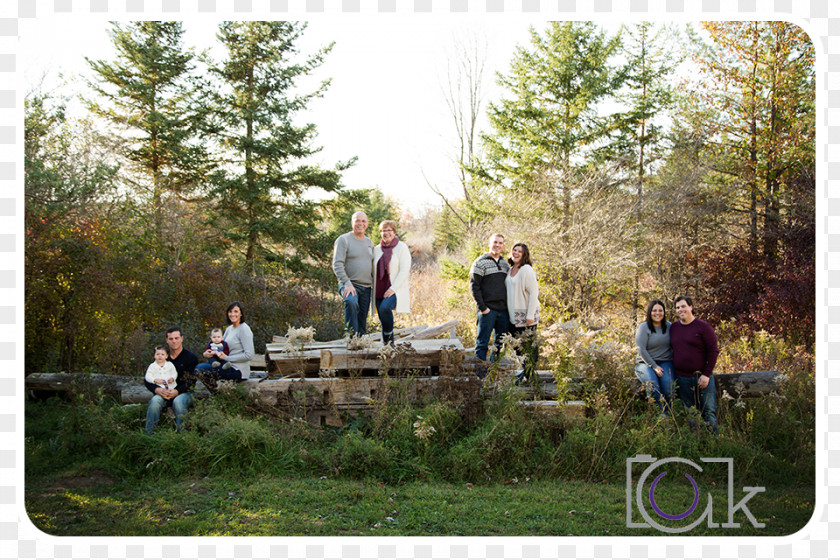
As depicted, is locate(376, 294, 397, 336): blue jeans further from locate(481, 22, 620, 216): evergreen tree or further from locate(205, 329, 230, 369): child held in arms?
locate(481, 22, 620, 216): evergreen tree

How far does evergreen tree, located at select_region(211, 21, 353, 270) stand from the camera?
1012 centimetres

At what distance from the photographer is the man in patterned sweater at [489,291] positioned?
637cm

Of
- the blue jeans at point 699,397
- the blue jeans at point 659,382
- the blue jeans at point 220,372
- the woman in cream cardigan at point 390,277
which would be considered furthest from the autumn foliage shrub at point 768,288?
the blue jeans at point 220,372

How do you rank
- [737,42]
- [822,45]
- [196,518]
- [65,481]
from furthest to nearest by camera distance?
[737,42] → [65,481] → [822,45] → [196,518]

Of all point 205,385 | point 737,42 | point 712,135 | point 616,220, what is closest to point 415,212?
point 616,220

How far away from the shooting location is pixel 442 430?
516 cm

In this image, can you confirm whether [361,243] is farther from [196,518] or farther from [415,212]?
[415,212]

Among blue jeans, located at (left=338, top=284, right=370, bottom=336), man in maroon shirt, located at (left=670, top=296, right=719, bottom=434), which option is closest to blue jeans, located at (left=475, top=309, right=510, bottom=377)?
blue jeans, located at (left=338, top=284, right=370, bottom=336)

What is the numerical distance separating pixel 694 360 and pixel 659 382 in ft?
1.31

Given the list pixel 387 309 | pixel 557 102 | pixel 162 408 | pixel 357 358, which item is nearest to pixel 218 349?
pixel 162 408

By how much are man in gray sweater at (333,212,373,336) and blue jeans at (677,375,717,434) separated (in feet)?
11.1

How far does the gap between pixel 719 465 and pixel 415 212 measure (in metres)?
19.5

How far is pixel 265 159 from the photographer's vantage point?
12305 millimetres

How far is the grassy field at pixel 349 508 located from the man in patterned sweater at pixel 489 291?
2.05 meters
